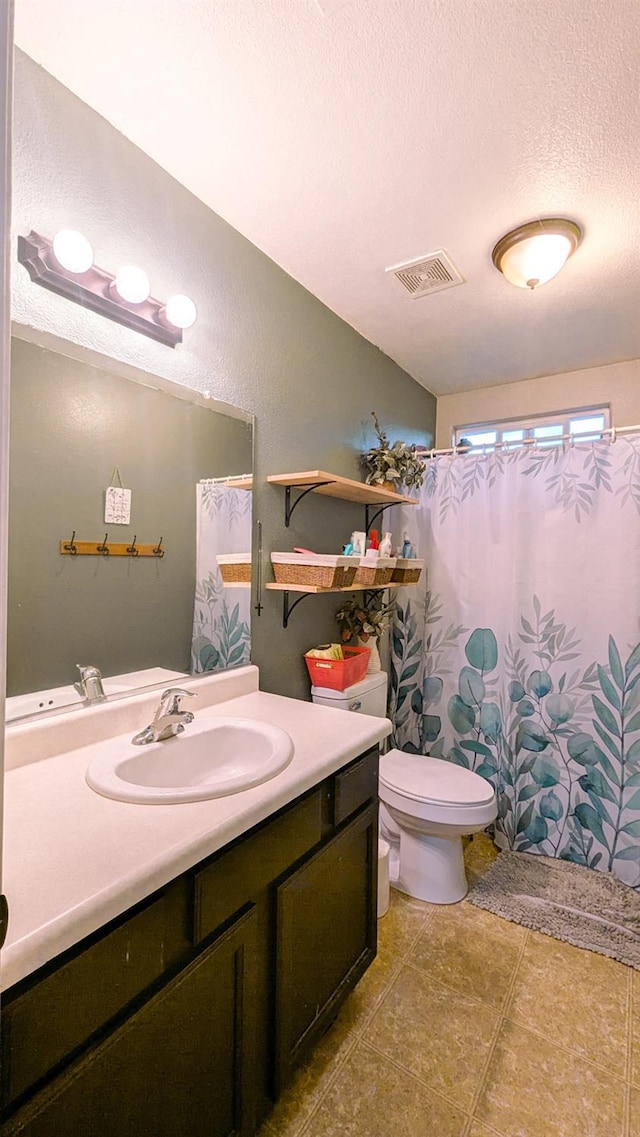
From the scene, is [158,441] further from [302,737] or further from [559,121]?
[559,121]

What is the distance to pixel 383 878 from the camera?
1723 mm

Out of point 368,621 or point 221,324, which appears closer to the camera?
point 221,324

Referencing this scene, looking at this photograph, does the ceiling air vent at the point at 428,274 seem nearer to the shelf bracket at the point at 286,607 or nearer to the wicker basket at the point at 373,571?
the wicker basket at the point at 373,571

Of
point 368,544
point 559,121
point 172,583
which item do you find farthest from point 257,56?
point 368,544

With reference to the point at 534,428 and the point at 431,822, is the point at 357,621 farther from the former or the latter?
the point at 534,428

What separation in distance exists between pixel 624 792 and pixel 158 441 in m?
2.18

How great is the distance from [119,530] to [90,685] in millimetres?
388

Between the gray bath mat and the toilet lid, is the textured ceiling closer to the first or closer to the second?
the toilet lid

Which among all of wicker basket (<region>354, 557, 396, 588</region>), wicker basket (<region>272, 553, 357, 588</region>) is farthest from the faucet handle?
wicker basket (<region>354, 557, 396, 588</region>)

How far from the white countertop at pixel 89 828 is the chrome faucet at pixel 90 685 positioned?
0.03m

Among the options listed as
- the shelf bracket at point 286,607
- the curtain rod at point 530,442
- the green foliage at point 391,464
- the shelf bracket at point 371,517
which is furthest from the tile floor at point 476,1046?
the curtain rod at point 530,442

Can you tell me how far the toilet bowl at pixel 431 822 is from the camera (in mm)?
1749

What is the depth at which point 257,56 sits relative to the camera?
43.3 inches

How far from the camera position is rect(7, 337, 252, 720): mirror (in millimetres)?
1070
